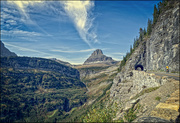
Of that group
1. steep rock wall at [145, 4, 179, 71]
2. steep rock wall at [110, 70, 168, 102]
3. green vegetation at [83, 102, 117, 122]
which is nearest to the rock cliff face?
steep rock wall at [145, 4, 179, 71]

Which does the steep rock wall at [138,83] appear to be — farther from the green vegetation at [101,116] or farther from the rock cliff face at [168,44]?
the rock cliff face at [168,44]

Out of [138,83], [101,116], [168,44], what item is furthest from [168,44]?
[101,116]

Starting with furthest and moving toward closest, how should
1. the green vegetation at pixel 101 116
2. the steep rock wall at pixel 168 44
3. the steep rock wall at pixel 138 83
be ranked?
1. the steep rock wall at pixel 168 44
2. the steep rock wall at pixel 138 83
3. the green vegetation at pixel 101 116

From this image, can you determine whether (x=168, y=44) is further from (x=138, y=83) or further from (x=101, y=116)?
(x=101, y=116)

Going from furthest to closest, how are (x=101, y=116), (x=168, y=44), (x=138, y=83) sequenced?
(x=168, y=44), (x=138, y=83), (x=101, y=116)

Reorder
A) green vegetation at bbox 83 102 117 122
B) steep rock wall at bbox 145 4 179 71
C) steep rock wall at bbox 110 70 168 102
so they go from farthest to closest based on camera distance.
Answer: steep rock wall at bbox 145 4 179 71 < steep rock wall at bbox 110 70 168 102 < green vegetation at bbox 83 102 117 122

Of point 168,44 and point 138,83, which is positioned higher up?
point 168,44

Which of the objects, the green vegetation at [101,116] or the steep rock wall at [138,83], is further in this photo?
the steep rock wall at [138,83]

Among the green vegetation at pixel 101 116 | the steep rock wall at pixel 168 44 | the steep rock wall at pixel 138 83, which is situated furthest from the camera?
the steep rock wall at pixel 168 44

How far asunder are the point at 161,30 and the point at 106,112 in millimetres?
76710

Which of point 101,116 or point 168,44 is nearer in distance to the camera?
point 101,116

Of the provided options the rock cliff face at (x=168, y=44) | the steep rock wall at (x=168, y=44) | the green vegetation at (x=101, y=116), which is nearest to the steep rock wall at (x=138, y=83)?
the green vegetation at (x=101, y=116)

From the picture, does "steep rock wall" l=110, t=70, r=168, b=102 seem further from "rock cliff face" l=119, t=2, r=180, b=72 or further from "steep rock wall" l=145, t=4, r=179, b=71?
"steep rock wall" l=145, t=4, r=179, b=71

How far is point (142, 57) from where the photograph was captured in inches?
4370
